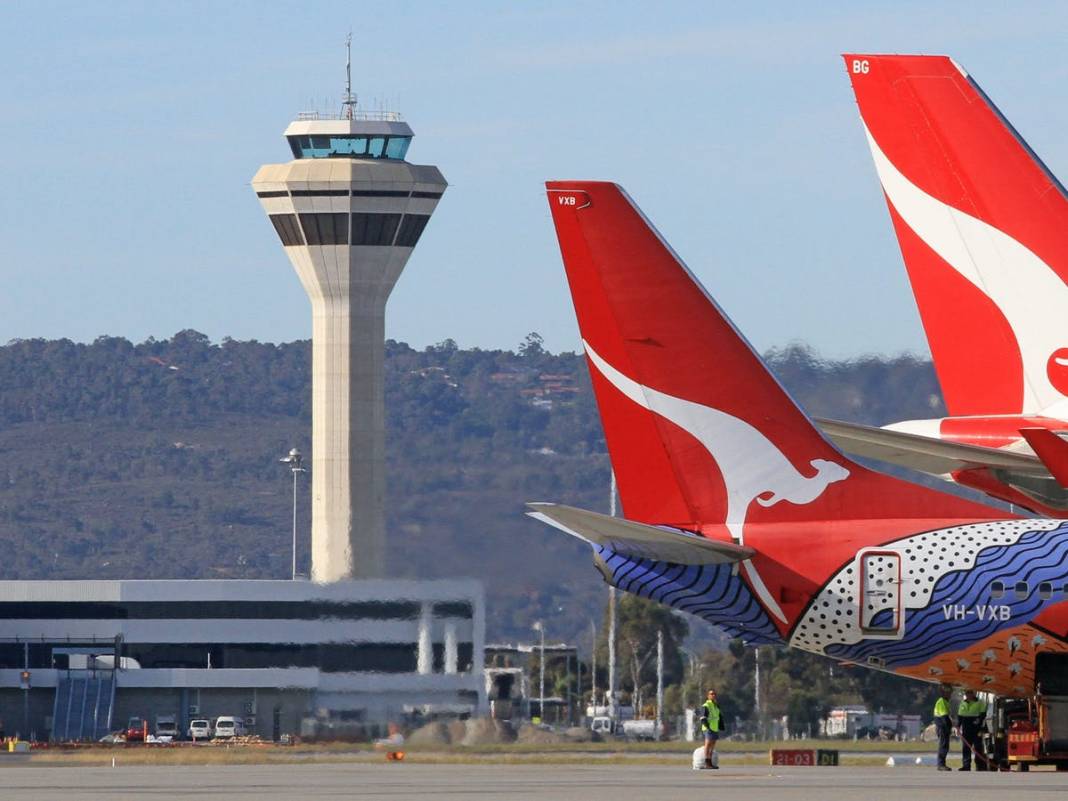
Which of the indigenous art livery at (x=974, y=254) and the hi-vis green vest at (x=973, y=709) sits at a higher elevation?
the indigenous art livery at (x=974, y=254)

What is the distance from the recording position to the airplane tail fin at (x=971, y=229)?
32.4 metres

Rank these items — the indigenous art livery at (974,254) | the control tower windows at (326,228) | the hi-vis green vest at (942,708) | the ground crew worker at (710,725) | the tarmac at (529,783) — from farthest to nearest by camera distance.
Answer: the control tower windows at (326,228) → the hi-vis green vest at (942,708) → the ground crew worker at (710,725) → the indigenous art livery at (974,254) → the tarmac at (529,783)

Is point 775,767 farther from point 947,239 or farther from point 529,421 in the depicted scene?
point 529,421

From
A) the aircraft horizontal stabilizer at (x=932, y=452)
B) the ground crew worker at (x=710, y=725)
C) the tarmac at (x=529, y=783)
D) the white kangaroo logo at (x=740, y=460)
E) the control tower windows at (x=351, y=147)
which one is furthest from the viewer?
the control tower windows at (x=351, y=147)

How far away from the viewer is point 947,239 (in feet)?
109

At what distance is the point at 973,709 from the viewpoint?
125 ft

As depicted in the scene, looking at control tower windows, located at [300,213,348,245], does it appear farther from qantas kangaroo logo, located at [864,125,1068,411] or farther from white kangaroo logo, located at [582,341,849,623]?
white kangaroo logo, located at [582,341,849,623]

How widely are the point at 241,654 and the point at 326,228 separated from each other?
3772 centimetres

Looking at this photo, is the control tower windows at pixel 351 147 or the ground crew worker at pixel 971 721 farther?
the control tower windows at pixel 351 147

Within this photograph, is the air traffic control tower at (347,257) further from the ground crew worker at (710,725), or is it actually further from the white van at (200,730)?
the ground crew worker at (710,725)

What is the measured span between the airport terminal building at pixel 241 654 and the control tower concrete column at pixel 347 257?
21.3 meters

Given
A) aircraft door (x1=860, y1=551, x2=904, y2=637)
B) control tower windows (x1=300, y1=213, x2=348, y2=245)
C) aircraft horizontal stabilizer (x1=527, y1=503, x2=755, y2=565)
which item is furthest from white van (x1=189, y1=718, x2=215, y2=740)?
aircraft door (x1=860, y1=551, x2=904, y2=637)

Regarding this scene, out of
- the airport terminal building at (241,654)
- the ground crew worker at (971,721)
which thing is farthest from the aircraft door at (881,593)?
the airport terminal building at (241,654)

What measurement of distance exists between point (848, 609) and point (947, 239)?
5.60 metres
